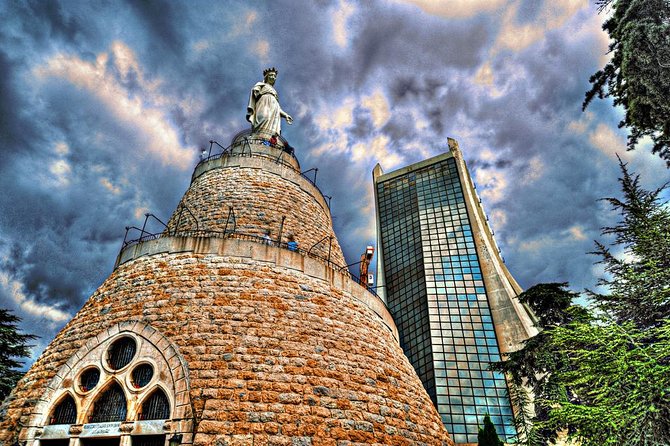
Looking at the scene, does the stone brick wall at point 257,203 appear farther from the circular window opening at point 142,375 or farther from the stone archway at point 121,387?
the circular window opening at point 142,375

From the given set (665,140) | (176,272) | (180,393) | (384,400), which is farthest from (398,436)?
(665,140)

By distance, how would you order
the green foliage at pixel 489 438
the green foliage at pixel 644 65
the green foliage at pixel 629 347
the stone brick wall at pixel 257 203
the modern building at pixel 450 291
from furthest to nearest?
the modern building at pixel 450 291
the green foliage at pixel 489 438
the stone brick wall at pixel 257 203
the green foliage at pixel 644 65
the green foliage at pixel 629 347

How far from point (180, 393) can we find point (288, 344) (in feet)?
6.28

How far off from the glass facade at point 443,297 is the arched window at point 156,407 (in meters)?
22.6

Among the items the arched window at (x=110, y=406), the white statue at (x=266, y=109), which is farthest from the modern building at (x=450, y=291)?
the arched window at (x=110, y=406)

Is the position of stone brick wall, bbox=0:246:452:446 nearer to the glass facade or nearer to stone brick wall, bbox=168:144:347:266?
stone brick wall, bbox=168:144:347:266

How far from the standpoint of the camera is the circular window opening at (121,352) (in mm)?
6910

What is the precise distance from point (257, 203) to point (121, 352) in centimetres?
623

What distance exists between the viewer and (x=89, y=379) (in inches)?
271

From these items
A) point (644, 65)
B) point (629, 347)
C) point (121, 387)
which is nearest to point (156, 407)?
point (121, 387)

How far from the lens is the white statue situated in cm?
1788

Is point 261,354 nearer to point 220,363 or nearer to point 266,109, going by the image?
point 220,363

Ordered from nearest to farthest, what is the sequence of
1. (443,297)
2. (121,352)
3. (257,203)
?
(121,352)
(257,203)
(443,297)

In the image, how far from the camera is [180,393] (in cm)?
612
